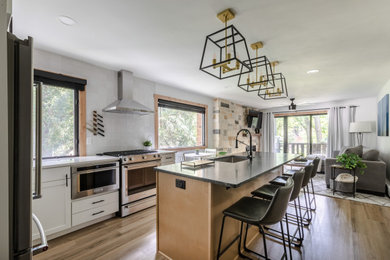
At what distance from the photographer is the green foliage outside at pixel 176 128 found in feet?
14.3

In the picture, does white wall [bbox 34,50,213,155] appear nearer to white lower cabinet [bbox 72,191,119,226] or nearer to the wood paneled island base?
white lower cabinet [bbox 72,191,119,226]

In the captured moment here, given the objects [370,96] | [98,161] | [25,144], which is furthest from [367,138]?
[25,144]

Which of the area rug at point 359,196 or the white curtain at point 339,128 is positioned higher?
the white curtain at point 339,128

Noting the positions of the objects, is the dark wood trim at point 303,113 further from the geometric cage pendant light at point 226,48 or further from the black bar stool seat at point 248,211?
the black bar stool seat at point 248,211

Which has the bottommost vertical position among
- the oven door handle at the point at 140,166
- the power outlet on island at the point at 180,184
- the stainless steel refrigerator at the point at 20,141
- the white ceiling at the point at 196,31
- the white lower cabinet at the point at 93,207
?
the white lower cabinet at the point at 93,207

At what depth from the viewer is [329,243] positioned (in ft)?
7.20

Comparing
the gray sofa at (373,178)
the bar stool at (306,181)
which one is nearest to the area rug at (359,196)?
the gray sofa at (373,178)

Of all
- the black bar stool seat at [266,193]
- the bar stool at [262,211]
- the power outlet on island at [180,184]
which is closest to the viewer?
the bar stool at [262,211]

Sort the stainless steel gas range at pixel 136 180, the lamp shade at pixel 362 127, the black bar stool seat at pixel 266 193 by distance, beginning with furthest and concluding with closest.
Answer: the lamp shade at pixel 362 127 < the stainless steel gas range at pixel 136 180 < the black bar stool seat at pixel 266 193

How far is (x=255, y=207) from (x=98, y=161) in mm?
2155

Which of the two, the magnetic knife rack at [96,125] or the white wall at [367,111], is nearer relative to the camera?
the magnetic knife rack at [96,125]

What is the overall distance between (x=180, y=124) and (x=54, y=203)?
305 centimetres

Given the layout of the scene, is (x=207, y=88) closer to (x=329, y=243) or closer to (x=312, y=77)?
(x=312, y=77)

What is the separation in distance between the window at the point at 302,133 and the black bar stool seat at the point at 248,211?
650cm
